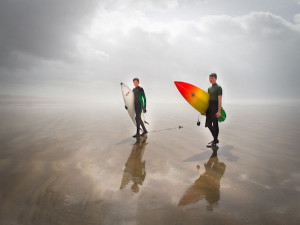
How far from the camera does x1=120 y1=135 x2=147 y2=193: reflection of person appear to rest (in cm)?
328

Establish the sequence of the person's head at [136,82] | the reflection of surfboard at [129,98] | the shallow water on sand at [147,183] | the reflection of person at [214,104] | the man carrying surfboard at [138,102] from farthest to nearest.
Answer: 1. the reflection of surfboard at [129,98]
2. the man carrying surfboard at [138,102]
3. the person's head at [136,82]
4. the reflection of person at [214,104]
5. the shallow water on sand at [147,183]

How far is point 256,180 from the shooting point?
341 centimetres

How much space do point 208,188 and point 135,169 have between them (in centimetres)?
160

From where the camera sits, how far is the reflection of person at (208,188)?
2738mm

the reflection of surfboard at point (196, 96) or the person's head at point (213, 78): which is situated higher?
the person's head at point (213, 78)

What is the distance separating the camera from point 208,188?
312 cm

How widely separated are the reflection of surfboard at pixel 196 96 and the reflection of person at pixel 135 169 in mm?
2618

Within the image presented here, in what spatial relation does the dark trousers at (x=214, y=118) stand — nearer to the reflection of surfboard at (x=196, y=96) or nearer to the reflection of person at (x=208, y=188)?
the reflection of surfboard at (x=196, y=96)

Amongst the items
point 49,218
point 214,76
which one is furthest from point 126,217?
point 214,76

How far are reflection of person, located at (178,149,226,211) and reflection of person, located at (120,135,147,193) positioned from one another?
2.92ft

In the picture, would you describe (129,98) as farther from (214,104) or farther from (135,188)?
(135,188)

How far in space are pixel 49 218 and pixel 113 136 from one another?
483 centimetres

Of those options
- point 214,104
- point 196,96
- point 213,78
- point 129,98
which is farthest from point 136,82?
point 214,104

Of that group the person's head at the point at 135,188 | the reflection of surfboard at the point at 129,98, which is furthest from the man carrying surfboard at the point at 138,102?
the person's head at the point at 135,188
